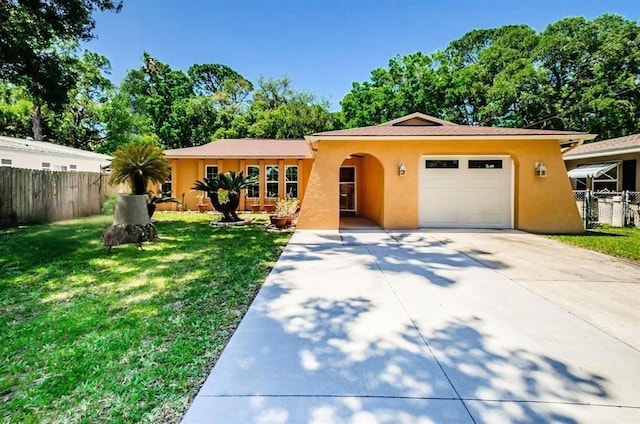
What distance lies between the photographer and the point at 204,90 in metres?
37.3

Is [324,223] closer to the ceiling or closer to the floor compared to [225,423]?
closer to the ceiling

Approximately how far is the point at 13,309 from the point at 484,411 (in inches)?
203

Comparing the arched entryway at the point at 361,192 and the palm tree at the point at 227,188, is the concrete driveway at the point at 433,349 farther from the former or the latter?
the palm tree at the point at 227,188

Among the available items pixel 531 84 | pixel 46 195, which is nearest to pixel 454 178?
pixel 46 195

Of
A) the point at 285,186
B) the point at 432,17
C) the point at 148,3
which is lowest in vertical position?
the point at 285,186

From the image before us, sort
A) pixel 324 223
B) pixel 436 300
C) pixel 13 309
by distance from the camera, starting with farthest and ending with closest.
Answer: pixel 324 223
pixel 436 300
pixel 13 309

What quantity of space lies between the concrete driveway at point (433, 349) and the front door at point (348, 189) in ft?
33.9

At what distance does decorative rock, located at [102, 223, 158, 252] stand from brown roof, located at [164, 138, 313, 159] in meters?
8.76

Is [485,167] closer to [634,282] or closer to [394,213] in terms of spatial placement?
[394,213]

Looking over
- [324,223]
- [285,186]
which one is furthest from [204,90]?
[324,223]

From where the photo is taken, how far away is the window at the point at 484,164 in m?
11.0

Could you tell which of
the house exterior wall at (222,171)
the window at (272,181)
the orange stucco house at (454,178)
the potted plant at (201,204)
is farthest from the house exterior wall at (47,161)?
the orange stucco house at (454,178)

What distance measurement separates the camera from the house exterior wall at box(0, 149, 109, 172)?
1461cm

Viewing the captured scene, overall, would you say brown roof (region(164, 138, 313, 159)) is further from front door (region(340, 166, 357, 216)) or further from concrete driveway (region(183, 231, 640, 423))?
concrete driveway (region(183, 231, 640, 423))
